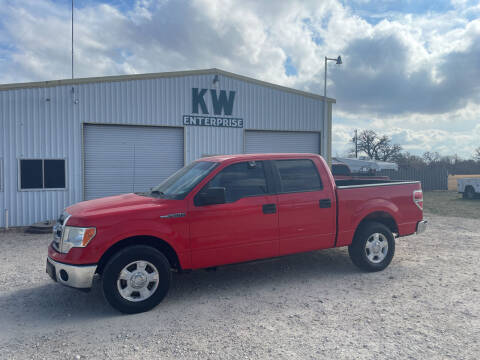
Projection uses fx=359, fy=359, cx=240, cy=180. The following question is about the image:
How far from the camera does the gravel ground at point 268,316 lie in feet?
11.3

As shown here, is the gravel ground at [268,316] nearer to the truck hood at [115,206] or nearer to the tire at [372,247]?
the tire at [372,247]

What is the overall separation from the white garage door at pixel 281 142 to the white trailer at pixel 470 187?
11.2m

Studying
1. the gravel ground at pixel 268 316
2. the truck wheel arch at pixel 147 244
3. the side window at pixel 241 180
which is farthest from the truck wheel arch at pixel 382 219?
the truck wheel arch at pixel 147 244

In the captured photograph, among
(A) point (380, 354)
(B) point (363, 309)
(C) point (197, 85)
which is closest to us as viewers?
(A) point (380, 354)

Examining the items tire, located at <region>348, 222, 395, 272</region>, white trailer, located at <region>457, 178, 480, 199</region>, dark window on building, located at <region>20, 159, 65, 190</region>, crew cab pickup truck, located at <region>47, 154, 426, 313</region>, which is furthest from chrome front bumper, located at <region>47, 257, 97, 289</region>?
white trailer, located at <region>457, 178, 480, 199</region>

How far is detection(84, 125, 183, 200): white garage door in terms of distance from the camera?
11766 mm

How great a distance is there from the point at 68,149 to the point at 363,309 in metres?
10.1

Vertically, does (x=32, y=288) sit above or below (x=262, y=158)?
below

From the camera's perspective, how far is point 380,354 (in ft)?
10.8

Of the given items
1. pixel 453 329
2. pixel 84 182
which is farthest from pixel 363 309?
pixel 84 182

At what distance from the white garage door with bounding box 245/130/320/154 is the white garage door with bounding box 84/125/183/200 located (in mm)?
2797

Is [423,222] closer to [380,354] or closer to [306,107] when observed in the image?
[380,354]

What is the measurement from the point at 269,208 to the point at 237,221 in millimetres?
520

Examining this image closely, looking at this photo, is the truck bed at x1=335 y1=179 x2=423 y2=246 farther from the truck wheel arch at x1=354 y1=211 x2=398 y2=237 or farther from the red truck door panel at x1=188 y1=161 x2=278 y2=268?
the red truck door panel at x1=188 y1=161 x2=278 y2=268
